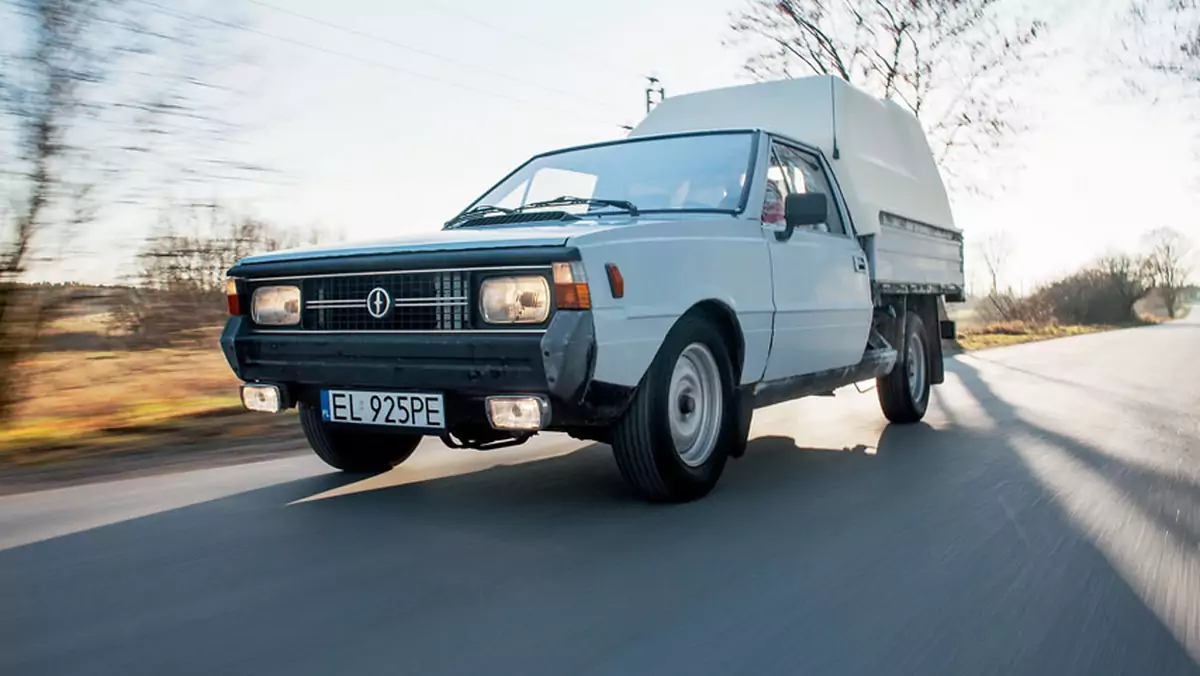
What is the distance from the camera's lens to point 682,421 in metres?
4.73

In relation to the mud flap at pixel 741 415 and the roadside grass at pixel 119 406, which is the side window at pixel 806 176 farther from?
the roadside grass at pixel 119 406

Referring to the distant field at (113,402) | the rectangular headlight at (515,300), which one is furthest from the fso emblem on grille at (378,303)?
the distant field at (113,402)

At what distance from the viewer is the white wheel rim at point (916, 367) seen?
7.91 m

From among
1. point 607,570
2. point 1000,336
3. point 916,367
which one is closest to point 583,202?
point 607,570

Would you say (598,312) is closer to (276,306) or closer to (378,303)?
(378,303)

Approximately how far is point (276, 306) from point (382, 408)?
0.88m

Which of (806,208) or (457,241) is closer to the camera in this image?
(457,241)

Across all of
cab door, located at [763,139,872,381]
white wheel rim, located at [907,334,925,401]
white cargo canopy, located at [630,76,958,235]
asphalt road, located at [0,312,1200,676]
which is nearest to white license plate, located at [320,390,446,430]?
asphalt road, located at [0,312,1200,676]

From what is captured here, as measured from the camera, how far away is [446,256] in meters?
4.20

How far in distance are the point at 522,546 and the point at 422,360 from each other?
92 cm

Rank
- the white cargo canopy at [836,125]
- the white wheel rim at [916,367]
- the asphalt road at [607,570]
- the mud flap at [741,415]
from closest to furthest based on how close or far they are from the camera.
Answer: the asphalt road at [607,570] → the mud flap at [741,415] → the white cargo canopy at [836,125] → the white wheel rim at [916,367]

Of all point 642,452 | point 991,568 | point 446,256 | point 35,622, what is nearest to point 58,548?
point 35,622

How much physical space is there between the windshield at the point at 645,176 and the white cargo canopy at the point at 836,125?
3.79 feet

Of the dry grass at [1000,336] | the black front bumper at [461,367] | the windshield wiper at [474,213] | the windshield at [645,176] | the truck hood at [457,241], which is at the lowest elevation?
the dry grass at [1000,336]
